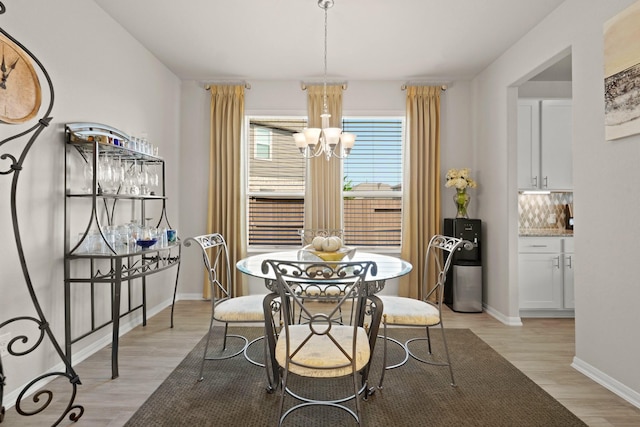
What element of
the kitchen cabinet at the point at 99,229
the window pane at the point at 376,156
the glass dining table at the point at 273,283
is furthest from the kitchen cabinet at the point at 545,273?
the kitchen cabinet at the point at 99,229

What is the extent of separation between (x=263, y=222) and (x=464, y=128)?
2771 millimetres

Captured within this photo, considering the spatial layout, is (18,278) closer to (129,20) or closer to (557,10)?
(129,20)

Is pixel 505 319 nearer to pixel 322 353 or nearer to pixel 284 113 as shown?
pixel 322 353

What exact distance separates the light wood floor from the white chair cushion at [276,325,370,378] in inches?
40.0

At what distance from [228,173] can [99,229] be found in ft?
7.07

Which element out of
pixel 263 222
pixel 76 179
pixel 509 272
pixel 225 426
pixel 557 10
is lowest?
pixel 225 426

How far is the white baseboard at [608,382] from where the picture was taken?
2248 mm

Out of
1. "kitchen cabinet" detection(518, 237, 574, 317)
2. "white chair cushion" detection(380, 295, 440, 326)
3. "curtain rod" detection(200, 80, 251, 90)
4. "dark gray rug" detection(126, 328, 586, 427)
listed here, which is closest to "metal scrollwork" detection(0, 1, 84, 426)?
"dark gray rug" detection(126, 328, 586, 427)

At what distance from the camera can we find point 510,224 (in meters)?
3.79

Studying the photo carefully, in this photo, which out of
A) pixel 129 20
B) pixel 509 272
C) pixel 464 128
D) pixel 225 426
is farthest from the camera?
pixel 464 128

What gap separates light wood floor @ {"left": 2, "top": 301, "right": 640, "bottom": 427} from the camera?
6.93 feet

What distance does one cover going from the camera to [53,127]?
8.30 feet

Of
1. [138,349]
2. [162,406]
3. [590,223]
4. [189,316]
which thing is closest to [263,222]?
[189,316]

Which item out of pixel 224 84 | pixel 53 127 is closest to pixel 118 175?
pixel 53 127
